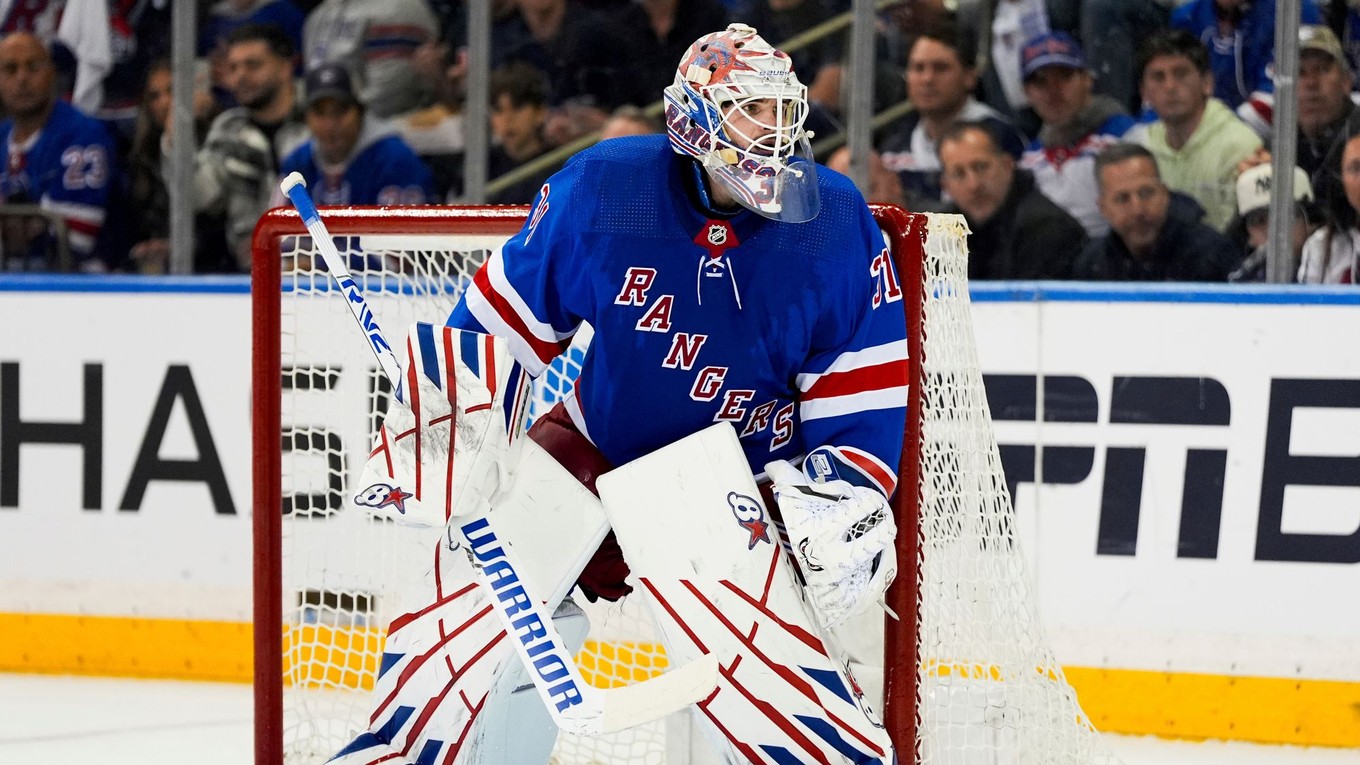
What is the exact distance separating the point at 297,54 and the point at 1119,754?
7.96ft

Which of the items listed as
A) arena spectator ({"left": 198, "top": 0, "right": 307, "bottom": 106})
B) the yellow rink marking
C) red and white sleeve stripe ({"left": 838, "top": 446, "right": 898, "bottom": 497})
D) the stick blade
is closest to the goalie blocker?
the stick blade

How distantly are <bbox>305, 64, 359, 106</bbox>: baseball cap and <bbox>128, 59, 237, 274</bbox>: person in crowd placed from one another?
249mm

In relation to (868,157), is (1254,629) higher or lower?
lower

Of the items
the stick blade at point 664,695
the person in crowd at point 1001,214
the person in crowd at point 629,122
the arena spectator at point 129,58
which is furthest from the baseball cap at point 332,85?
the stick blade at point 664,695

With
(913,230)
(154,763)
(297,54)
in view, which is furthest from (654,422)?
(297,54)

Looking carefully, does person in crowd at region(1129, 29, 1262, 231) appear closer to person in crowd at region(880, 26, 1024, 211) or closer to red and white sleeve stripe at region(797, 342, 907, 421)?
Answer: person in crowd at region(880, 26, 1024, 211)

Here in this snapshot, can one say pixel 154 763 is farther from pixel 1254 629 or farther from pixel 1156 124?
pixel 1156 124

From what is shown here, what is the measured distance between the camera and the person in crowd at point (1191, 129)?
322 centimetres

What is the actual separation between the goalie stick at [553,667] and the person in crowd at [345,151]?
1854mm

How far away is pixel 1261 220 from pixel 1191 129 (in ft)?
0.80

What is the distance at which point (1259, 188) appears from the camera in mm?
3182

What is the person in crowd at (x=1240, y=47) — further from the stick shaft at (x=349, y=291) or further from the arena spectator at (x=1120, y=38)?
the stick shaft at (x=349, y=291)

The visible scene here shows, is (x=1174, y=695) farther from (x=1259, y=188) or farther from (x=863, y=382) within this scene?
(x=863, y=382)

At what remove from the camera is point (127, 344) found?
3.36 m
